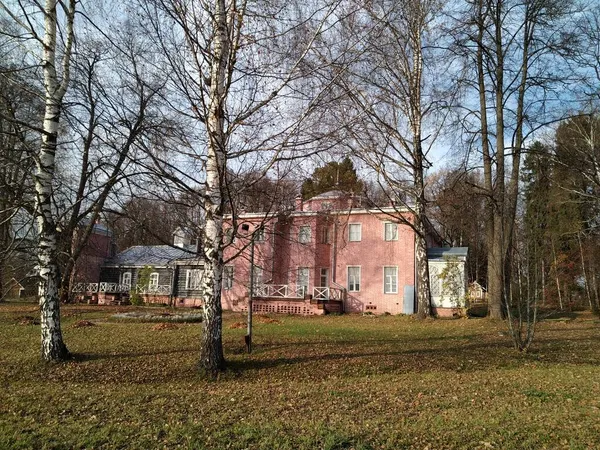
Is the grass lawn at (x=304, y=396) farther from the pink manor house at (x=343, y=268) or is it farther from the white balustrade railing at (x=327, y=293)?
the white balustrade railing at (x=327, y=293)

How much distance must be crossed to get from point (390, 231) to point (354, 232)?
2046 mm

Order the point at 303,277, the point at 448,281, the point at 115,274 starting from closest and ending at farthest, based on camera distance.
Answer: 1. the point at 448,281
2. the point at 303,277
3. the point at 115,274

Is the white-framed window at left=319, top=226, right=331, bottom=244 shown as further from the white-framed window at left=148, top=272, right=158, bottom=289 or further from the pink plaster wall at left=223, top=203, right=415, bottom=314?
the white-framed window at left=148, top=272, right=158, bottom=289

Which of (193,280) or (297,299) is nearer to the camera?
(297,299)

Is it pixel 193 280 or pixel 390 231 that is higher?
pixel 390 231

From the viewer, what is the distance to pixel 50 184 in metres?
7.61

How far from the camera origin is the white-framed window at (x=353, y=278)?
24.7 m

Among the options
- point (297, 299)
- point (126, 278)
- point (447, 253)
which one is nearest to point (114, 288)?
point (126, 278)

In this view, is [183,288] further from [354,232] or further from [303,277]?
[354,232]

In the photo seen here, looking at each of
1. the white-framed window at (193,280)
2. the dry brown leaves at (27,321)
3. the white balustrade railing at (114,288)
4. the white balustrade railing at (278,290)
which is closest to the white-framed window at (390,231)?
the white balustrade railing at (278,290)

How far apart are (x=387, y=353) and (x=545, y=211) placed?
4.31 m

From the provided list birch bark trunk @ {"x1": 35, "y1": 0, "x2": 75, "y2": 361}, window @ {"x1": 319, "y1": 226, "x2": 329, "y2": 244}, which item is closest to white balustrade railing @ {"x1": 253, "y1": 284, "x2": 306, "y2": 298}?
window @ {"x1": 319, "y1": 226, "x2": 329, "y2": 244}

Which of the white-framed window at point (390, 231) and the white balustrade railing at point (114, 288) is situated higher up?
the white-framed window at point (390, 231)

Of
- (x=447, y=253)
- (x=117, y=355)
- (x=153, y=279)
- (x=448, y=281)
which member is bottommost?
(x=117, y=355)
